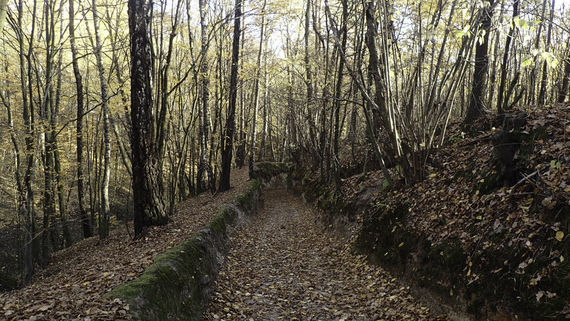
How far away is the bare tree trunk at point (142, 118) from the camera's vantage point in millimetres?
7504

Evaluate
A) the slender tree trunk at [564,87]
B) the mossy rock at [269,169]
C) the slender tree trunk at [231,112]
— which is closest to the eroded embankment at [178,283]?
the slender tree trunk at [231,112]

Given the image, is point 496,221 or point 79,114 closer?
point 496,221

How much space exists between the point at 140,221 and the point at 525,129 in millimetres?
8226

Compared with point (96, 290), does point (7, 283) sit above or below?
below

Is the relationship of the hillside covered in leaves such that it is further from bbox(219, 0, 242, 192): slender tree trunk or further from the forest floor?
bbox(219, 0, 242, 192): slender tree trunk

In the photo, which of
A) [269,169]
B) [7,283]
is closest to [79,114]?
[7,283]

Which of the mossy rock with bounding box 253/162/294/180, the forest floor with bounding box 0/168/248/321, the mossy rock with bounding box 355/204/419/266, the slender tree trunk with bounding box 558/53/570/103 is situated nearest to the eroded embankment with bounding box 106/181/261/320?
the forest floor with bounding box 0/168/248/321

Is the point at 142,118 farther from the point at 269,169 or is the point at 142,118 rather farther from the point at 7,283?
the point at 269,169

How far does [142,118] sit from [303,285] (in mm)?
5283

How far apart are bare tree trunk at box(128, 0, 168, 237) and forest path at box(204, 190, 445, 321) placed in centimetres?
244

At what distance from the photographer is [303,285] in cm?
696

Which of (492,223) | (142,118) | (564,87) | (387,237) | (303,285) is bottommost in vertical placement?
(303,285)

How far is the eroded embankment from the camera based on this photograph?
407 cm

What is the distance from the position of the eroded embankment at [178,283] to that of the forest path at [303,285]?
13.2 inches
